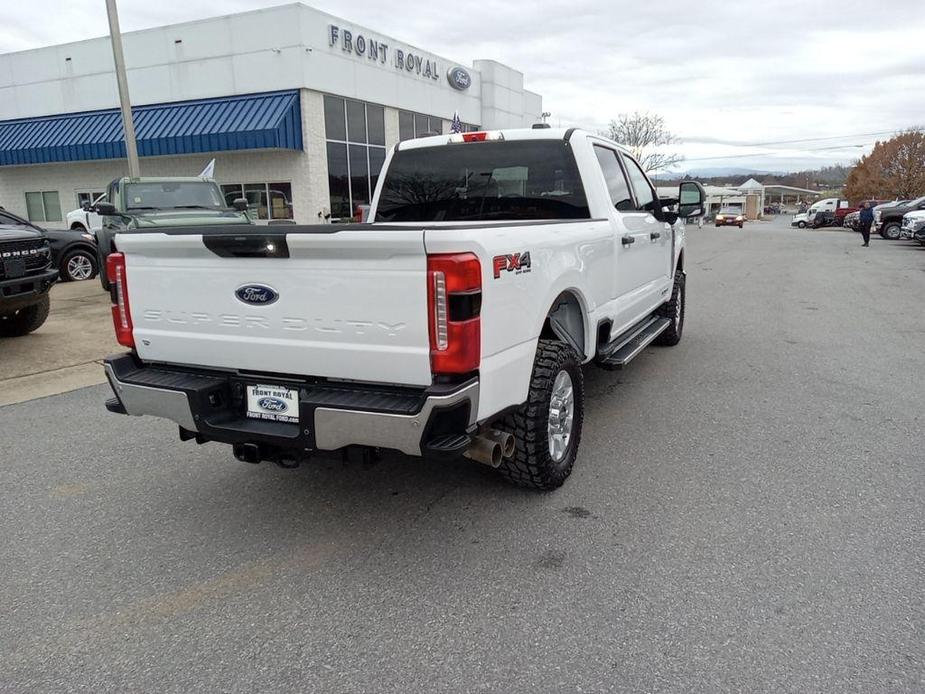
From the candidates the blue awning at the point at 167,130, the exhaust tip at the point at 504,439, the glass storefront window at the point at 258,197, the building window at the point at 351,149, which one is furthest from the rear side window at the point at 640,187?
the glass storefront window at the point at 258,197

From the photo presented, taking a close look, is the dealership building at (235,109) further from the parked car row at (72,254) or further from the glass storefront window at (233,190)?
the parked car row at (72,254)

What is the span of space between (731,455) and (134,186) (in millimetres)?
10934

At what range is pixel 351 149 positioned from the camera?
23.5 m

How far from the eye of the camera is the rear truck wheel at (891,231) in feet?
94.9

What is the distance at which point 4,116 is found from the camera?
2691 cm

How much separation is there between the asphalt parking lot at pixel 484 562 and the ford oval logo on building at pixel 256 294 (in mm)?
931

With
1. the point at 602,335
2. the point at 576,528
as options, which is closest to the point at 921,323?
the point at 602,335

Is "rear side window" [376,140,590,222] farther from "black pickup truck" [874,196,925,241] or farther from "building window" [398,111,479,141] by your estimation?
"black pickup truck" [874,196,925,241]

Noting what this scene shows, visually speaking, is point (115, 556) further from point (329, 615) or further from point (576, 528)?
point (576, 528)

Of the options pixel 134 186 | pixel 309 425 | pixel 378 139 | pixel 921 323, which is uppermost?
pixel 378 139

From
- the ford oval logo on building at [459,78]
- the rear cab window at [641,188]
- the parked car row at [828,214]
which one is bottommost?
the parked car row at [828,214]

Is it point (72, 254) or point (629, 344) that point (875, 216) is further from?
point (72, 254)

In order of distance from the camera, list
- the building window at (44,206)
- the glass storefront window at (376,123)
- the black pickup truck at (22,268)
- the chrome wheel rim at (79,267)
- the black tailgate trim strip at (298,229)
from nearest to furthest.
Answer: the black tailgate trim strip at (298,229) < the black pickup truck at (22,268) < the chrome wheel rim at (79,267) < the glass storefront window at (376,123) < the building window at (44,206)

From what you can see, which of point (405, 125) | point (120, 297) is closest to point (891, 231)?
point (405, 125)
